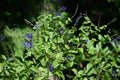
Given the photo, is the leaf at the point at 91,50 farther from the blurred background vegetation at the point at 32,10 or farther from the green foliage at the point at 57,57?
the blurred background vegetation at the point at 32,10

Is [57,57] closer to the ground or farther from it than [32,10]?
closer to the ground

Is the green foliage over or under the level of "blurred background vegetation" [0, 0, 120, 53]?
under

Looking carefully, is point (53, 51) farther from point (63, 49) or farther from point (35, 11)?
point (35, 11)

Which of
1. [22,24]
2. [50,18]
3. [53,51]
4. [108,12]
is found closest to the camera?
[53,51]

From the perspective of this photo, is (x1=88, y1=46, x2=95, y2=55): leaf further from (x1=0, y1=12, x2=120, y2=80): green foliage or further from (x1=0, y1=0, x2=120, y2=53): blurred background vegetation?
(x1=0, y1=0, x2=120, y2=53): blurred background vegetation

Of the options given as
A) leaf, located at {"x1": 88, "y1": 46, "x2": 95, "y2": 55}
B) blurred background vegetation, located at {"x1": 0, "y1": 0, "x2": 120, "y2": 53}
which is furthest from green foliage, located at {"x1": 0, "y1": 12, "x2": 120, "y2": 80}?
blurred background vegetation, located at {"x1": 0, "y1": 0, "x2": 120, "y2": 53}

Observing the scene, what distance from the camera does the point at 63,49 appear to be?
296 centimetres

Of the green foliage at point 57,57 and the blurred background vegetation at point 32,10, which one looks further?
the blurred background vegetation at point 32,10

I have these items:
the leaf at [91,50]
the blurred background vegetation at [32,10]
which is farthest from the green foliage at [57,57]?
the blurred background vegetation at [32,10]

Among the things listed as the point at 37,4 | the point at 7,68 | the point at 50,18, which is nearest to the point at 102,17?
the point at 37,4

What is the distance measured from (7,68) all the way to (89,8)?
10.4 ft

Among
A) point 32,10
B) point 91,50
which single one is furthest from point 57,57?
point 32,10

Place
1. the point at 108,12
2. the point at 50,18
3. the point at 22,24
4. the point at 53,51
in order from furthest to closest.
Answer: the point at 108,12 → the point at 22,24 → the point at 50,18 → the point at 53,51

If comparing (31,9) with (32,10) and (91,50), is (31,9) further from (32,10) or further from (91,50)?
(91,50)
